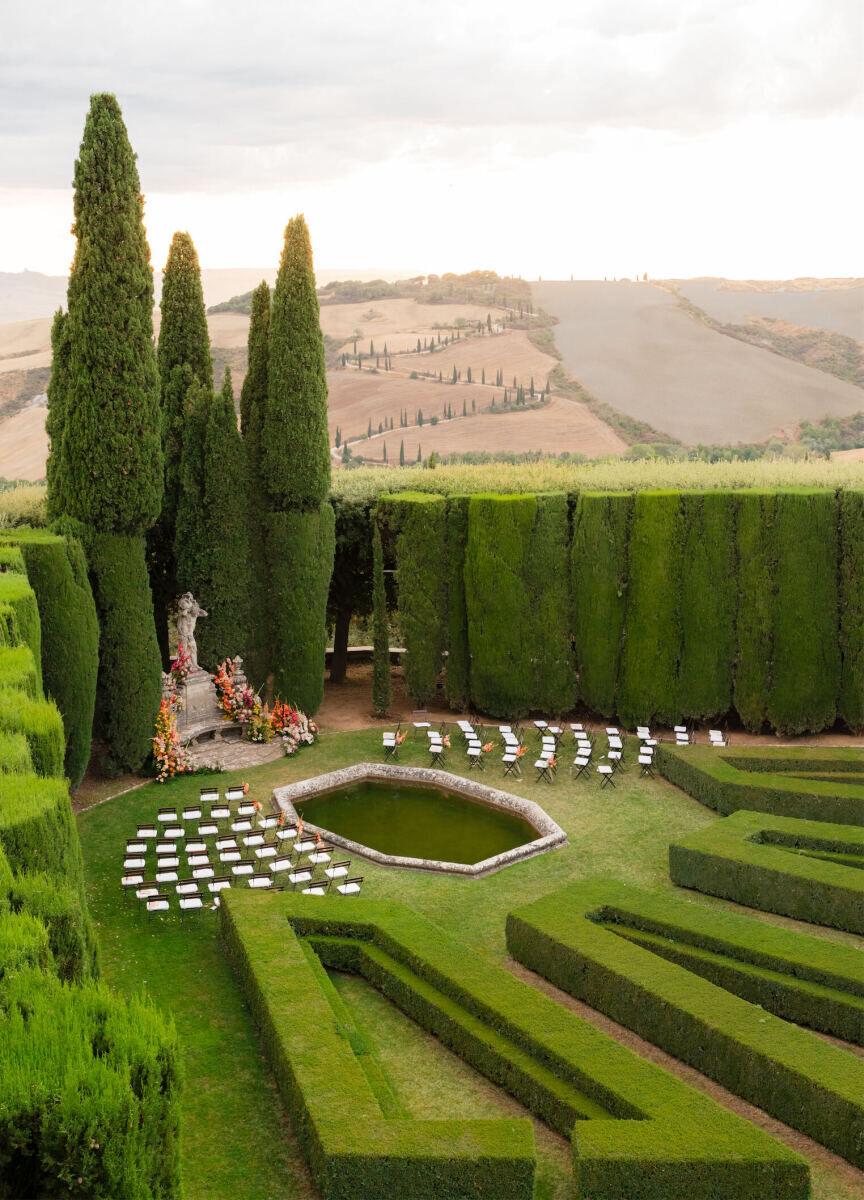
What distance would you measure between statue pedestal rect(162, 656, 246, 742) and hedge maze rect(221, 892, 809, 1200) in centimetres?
810

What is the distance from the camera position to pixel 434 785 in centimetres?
1947

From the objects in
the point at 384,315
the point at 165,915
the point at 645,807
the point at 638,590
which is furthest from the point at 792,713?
the point at 384,315

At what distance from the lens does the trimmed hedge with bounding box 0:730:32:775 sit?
26.0ft

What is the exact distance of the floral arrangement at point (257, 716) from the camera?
21.2 metres

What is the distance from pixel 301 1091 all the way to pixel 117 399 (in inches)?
500

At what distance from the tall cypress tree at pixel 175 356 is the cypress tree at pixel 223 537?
909 millimetres

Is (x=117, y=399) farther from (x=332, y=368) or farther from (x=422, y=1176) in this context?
(x=332, y=368)

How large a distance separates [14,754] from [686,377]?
73582 mm

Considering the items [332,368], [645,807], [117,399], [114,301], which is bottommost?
[645,807]

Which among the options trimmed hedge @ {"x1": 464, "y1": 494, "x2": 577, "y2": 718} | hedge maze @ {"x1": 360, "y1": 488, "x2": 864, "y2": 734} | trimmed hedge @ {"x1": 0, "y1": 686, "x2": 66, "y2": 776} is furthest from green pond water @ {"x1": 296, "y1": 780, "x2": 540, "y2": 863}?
trimmed hedge @ {"x1": 0, "y1": 686, "x2": 66, "y2": 776}

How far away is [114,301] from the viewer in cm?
1800

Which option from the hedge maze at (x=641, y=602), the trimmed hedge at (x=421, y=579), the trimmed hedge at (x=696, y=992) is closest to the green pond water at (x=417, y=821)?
the trimmed hedge at (x=696, y=992)

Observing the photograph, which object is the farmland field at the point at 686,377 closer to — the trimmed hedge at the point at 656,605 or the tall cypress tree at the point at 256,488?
the trimmed hedge at the point at 656,605

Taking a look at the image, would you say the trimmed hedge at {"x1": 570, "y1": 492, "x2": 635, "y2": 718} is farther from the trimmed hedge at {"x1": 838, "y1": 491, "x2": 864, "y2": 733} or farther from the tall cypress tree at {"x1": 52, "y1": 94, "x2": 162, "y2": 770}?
the tall cypress tree at {"x1": 52, "y1": 94, "x2": 162, "y2": 770}
